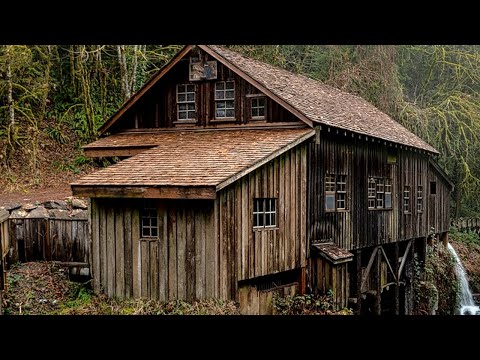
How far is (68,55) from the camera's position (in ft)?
85.3

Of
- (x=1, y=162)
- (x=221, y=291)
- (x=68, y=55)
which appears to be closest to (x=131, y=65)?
(x=68, y=55)

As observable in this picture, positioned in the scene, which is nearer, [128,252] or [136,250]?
[136,250]

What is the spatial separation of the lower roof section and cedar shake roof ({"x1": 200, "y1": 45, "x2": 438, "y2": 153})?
112cm

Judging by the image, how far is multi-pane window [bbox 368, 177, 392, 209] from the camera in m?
18.9

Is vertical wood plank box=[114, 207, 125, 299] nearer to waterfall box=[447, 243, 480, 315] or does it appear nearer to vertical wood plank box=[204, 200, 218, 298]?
vertical wood plank box=[204, 200, 218, 298]

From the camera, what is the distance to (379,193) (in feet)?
64.0

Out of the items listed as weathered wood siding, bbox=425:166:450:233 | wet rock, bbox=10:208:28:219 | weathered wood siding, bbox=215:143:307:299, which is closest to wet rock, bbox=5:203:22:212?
A: wet rock, bbox=10:208:28:219

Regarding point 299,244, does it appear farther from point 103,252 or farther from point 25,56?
point 25,56

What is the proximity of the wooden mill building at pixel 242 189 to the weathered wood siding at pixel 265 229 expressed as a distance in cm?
3

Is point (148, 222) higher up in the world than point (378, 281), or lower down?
higher up

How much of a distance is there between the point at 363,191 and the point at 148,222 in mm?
7875

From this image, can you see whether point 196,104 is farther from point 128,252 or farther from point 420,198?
point 420,198

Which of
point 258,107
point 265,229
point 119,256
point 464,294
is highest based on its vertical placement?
point 258,107

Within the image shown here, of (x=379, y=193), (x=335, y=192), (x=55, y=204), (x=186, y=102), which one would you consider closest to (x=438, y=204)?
(x=379, y=193)
